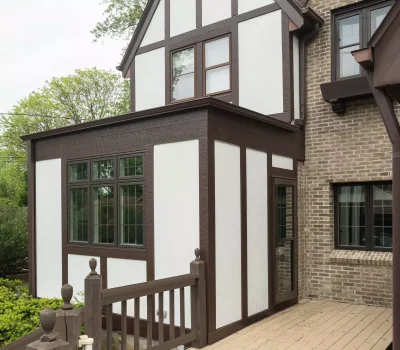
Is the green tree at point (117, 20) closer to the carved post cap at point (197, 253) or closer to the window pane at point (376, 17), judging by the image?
the window pane at point (376, 17)

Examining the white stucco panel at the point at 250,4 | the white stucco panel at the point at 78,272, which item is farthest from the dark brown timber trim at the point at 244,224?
the white stucco panel at the point at 250,4

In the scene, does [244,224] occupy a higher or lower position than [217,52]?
lower

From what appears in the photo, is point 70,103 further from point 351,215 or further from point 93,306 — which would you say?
point 93,306

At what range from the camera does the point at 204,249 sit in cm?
535

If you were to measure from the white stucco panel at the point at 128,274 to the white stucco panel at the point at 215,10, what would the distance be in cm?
513

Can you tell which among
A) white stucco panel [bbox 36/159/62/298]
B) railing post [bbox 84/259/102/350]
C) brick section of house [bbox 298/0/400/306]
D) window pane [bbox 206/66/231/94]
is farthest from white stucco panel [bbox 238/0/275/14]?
railing post [bbox 84/259/102/350]

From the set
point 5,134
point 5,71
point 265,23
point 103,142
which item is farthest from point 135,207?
point 5,71

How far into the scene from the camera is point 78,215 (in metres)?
7.37

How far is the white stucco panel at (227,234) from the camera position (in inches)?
219

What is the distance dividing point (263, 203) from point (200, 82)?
337 cm

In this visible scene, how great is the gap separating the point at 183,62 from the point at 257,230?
460 cm

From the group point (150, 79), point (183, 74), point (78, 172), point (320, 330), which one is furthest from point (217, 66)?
point (320, 330)

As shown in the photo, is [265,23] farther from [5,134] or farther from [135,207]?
[5,134]

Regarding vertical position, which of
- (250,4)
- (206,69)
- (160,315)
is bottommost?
(160,315)
